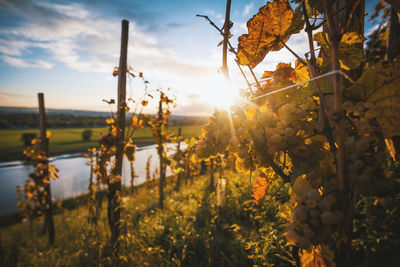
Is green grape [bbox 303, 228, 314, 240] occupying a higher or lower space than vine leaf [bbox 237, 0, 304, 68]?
lower

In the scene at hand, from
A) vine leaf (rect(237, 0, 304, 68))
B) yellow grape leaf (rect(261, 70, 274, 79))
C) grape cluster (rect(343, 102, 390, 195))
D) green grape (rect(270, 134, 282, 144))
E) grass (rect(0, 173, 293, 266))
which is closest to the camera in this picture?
grape cluster (rect(343, 102, 390, 195))

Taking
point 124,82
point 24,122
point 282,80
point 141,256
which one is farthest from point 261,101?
point 24,122

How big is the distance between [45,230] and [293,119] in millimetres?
7968

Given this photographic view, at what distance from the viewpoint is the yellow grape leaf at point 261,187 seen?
2.22 ft

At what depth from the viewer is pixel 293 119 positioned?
0.55m

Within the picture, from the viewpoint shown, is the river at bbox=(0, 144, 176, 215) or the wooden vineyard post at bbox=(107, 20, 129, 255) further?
the river at bbox=(0, 144, 176, 215)

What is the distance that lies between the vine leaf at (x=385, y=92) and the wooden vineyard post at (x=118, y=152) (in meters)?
2.74

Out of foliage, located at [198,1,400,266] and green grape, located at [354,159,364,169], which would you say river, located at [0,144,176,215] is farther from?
green grape, located at [354,159,364,169]

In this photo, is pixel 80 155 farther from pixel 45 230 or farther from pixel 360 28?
pixel 360 28

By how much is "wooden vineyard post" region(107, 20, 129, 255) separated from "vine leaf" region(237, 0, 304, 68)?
246cm

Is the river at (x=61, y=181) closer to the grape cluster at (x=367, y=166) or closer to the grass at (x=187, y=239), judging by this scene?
the grass at (x=187, y=239)

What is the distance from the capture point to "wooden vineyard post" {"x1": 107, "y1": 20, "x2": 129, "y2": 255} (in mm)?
2643

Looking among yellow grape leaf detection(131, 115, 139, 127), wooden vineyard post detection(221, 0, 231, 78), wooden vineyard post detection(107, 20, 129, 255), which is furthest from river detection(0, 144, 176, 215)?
wooden vineyard post detection(221, 0, 231, 78)

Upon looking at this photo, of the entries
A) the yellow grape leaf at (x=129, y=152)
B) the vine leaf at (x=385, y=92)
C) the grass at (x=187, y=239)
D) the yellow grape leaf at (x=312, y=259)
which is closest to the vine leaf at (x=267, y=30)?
the vine leaf at (x=385, y=92)
